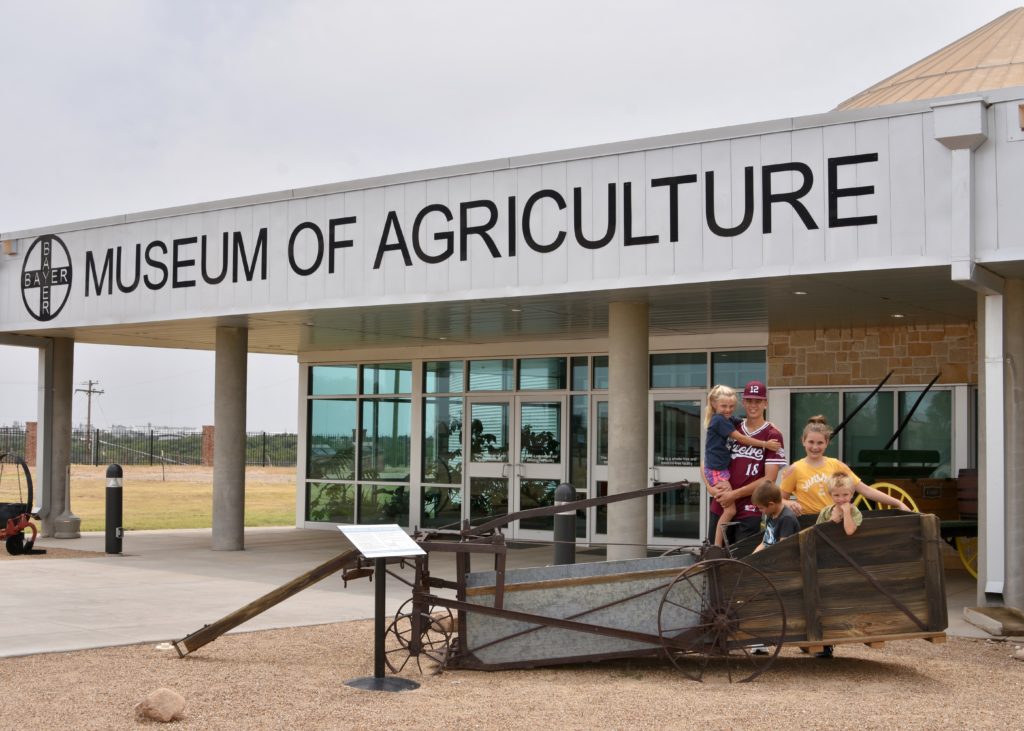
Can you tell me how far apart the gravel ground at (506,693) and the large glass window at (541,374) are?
10.1m

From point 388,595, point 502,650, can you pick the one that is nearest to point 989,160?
point 502,650

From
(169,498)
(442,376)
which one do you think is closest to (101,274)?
(442,376)

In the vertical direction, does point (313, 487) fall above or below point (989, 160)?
below

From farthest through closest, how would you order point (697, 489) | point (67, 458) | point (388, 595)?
1. point (67, 458)
2. point (697, 489)
3. point (388, 595)

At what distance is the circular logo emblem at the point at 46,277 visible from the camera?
17.5m

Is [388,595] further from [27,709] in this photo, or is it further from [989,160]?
[989,160]

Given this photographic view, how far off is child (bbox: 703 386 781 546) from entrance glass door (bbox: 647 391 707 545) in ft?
27.1

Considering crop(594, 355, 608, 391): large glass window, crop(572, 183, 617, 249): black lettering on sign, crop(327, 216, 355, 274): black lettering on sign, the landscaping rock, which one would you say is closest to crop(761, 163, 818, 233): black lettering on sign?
crop(572, 183, 617, 249): black lettering on sign

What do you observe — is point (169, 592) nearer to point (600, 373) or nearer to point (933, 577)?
point (933, 577)

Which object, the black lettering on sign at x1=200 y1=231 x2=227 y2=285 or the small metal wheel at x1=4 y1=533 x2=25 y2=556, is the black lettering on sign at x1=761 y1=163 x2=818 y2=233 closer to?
the black lettering on sign at x1=200 y1=231 x2=227 y2=285

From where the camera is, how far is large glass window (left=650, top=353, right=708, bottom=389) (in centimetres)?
1725

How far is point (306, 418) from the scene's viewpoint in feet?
72.5

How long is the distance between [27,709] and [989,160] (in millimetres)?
8283

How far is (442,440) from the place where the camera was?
65.7 feet
